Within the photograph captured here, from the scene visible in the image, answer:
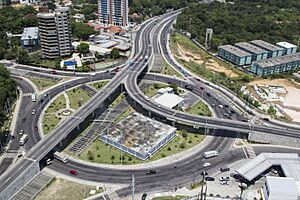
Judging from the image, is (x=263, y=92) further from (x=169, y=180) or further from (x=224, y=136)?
(x=169, y=180)

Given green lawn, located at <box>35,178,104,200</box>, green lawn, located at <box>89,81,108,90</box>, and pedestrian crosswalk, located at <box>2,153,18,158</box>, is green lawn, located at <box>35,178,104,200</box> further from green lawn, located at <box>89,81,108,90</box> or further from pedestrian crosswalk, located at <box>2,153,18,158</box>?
green lawn, located at <box>89,81,108,90</box>

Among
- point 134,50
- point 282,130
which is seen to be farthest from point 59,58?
point 282,130

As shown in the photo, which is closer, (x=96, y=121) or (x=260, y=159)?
(x=260, y=159)

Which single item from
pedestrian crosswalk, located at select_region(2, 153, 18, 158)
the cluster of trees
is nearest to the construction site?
pedestrian crosswalk, located at select_region(2, 153, 18, 158)

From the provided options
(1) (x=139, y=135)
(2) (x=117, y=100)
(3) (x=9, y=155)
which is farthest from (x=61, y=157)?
(2) (x=117, y=100)

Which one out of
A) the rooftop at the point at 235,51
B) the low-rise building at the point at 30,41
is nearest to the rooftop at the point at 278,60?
the rooftop at the point at 235,51
